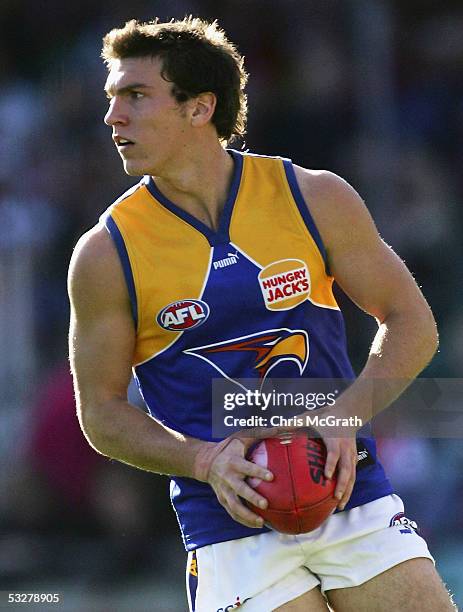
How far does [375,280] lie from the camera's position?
390 centimetres

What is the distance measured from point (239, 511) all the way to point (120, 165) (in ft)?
13.9

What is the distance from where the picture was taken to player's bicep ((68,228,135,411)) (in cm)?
382

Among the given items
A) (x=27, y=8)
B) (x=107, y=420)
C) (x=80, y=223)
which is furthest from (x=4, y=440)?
(x=107, y=420)

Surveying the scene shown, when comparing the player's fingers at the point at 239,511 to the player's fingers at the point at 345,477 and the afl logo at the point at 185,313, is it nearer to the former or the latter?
the player's fingers at the point at 345,477

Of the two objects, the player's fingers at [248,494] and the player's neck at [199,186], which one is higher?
the player's neck at [199,186]

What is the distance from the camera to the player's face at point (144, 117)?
13.0 ft

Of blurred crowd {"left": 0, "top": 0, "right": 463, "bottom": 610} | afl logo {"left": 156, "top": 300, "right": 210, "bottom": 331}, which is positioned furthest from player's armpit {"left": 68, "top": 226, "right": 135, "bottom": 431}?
blurred crowd {"left": 0, "top": 0, "right": 463, "bottom": 610}

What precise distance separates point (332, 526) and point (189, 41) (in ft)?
5.58

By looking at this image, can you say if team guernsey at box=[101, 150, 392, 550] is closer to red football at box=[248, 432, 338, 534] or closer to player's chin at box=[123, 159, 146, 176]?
player's chin at box=[123, 159, 146, 176]

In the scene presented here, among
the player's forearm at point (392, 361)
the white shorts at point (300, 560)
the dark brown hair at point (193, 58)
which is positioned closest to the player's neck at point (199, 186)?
the dark brown hair at point (193, 58)

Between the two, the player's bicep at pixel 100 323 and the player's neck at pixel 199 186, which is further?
the player's neck at pixel 199 186

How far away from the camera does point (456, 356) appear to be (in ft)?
23.1

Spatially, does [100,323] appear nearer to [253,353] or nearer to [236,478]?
[253,353]

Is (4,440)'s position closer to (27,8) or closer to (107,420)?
(27,8)
